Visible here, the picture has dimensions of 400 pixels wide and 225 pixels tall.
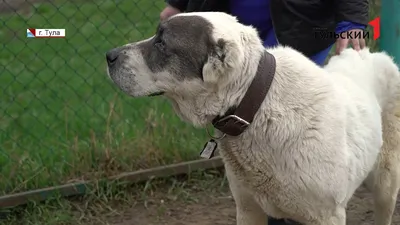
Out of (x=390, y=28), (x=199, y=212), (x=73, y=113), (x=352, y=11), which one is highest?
(x=352, y=11)

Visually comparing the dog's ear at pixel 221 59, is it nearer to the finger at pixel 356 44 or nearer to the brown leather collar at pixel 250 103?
the brown leather collar at pixel 250 103

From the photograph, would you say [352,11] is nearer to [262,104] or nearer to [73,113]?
[262,104]

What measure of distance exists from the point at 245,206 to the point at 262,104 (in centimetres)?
62

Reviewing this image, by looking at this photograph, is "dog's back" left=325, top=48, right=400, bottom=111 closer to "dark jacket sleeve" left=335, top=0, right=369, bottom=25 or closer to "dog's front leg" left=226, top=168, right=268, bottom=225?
"dark jacket sleeve" left=335, top=0, right=369, bottom=25

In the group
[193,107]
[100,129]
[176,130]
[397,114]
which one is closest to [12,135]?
[100,129]

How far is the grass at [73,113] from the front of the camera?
469 cm

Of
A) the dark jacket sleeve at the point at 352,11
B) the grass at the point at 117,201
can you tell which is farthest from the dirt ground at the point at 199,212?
the dark jacket sleeve at the point at 352,11

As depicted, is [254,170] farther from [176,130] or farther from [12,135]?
[12,135]

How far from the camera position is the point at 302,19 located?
369cm

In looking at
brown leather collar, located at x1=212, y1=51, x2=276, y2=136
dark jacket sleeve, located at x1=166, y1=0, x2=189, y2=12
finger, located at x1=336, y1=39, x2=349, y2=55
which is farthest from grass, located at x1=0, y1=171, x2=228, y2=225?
brown leather collar, located at x1=212, y1=51, x2=276, y2=136

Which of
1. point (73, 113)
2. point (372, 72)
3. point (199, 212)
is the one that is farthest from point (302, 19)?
point (73, 113)

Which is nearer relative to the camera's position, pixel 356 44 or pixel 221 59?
pixel 221 59

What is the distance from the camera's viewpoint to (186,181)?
16.2 ft

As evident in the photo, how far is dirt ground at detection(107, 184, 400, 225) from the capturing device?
4.50m
